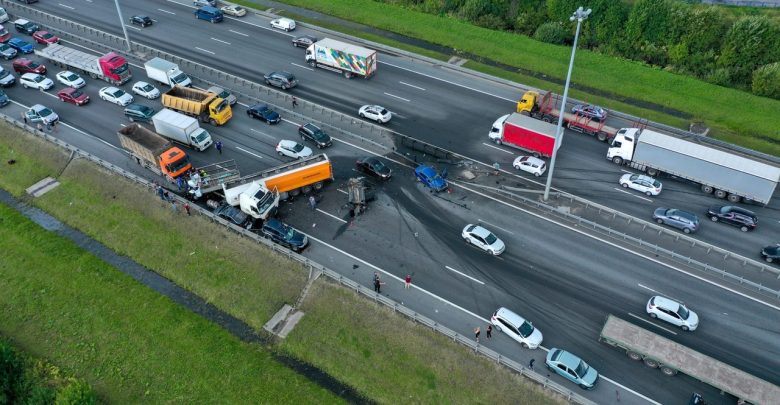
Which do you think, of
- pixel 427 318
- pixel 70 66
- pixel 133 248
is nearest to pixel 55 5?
pixel 70 66

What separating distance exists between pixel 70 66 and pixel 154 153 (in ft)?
89.8

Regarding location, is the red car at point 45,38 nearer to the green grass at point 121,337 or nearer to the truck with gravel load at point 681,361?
the green grass at point 121,337

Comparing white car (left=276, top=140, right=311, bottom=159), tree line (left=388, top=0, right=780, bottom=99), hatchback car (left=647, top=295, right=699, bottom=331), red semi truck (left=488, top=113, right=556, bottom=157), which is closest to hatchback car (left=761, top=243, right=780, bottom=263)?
hatchback car (left=647, top=295, right=699, bottom=331)

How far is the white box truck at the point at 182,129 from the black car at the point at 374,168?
1618 cm

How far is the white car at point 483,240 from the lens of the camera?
4356 centimetres

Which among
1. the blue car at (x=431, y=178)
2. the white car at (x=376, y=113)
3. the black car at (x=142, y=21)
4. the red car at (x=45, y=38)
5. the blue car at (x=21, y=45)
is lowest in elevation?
the blue car at (x=431, y=178)

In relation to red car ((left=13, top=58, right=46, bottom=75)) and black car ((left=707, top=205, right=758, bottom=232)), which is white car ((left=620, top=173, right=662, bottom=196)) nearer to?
black car ((left=707, top=205, right=758, bottom=232))

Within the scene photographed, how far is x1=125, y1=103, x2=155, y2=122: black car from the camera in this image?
57.9m

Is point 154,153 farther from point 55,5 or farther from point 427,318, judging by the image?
point 55,5

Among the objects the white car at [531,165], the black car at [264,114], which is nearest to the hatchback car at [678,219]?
the white car at [531,165]

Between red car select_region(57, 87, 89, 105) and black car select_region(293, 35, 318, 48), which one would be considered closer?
red car select_region(57, 87, 89, 105)

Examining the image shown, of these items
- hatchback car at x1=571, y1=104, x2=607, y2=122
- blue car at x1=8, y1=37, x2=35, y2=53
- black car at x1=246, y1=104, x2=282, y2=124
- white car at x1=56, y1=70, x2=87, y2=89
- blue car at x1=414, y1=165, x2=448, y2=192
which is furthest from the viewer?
blue car at x1=8, y1=37, x2=35, y2=53

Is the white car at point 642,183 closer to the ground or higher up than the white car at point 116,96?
closer to the ground

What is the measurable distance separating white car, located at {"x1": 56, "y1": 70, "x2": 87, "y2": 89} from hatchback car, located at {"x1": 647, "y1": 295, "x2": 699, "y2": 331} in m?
63.9
